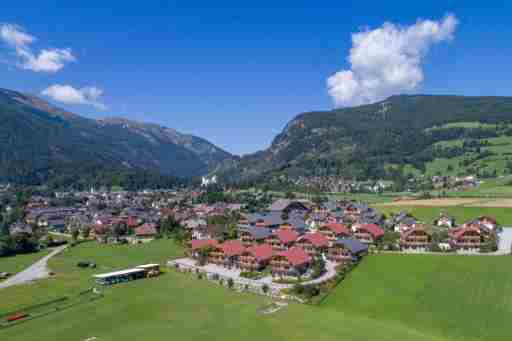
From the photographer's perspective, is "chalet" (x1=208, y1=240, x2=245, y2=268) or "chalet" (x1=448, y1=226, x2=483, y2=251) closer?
"chalet" (x1=208, y1=240, x2=245, y2=268)

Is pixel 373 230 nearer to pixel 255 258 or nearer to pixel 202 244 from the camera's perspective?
pixel 255 258

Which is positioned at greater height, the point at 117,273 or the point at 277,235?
the point at 277,235


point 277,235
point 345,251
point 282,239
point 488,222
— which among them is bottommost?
point 345,251

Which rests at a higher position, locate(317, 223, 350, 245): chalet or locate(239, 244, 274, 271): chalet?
locate(317, 223, 350, 245): chalet

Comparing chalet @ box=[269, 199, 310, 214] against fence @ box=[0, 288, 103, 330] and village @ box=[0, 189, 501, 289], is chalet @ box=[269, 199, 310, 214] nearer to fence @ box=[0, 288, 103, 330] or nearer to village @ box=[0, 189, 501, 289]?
village @ box=[0, 189, 501, 289]

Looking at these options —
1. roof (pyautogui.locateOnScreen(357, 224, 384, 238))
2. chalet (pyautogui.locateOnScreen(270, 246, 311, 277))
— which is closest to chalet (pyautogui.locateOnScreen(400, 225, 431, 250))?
roof (pyautogui.locateOnScreen(357, 224, 384, 238))

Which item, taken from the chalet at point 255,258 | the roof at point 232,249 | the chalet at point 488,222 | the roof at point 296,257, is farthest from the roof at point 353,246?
the chalet at point 488,222

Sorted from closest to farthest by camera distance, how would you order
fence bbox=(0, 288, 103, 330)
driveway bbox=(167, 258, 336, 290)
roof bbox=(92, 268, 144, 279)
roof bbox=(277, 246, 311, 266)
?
fence bbox=(0, 288, 103, 330)
driveway bbox=(167, 258, 336, 290)
roof bbox=(92, 268, 144, 279)
roof bbox=(277, 246, 311, 266)

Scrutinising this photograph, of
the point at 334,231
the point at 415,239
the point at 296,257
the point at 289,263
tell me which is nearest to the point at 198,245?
the point at 289,263

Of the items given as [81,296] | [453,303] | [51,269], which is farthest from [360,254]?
[51,269]
